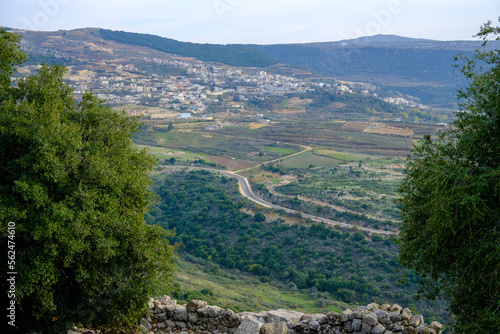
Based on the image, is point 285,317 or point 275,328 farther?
point 285,317

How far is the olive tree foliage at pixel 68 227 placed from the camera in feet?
27.1

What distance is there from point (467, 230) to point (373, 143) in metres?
69.8

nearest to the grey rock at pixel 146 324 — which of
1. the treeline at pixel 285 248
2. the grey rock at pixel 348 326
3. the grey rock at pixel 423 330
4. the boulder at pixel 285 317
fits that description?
the boulder at pixel 285 317

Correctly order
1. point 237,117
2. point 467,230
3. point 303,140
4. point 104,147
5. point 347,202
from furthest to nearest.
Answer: point 237,117 → point 303,140 → point 347,202 → point 104,147 → point 467,230

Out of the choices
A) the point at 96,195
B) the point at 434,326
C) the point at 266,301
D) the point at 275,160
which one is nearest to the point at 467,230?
the point at 434,326

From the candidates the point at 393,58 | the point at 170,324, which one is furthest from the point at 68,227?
the point at 393,58

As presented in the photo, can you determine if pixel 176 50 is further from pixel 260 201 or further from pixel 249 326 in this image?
pixel 249 326

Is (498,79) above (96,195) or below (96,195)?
above

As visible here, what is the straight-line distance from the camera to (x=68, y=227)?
27.5 feet

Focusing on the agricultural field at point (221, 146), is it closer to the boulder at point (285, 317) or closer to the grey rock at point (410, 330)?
the boulder at point (285, 317)

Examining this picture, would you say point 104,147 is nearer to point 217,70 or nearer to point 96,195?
point 96,195

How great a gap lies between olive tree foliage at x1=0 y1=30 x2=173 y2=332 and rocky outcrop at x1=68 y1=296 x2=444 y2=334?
3.18ft

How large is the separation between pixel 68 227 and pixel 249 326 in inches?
177

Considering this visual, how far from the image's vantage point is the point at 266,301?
869 inches
